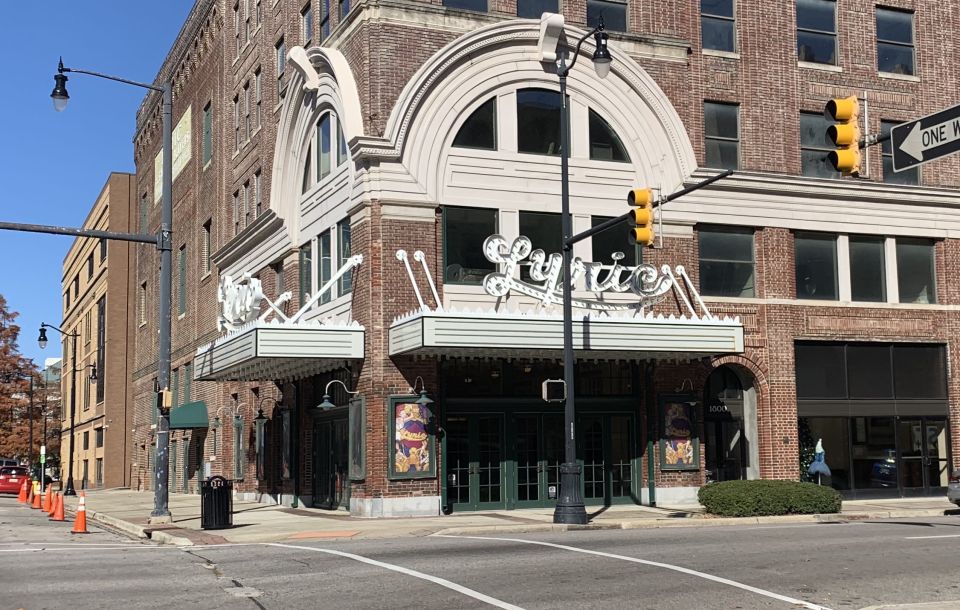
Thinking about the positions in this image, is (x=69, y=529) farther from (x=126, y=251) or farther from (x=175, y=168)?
(x=126, y=251)

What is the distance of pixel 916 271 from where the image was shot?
32.9m

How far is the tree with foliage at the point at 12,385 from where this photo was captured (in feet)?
263

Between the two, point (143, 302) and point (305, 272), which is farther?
point (143, 302)

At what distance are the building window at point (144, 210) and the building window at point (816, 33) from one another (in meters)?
37.4

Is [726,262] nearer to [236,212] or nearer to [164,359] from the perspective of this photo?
[164,359]

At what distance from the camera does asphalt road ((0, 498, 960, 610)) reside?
12.6 metres

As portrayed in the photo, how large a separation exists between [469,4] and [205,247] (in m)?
21.3

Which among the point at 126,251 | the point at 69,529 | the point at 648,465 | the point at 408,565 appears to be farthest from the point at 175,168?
the point at 408,565

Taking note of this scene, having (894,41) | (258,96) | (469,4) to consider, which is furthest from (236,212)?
(894,41)

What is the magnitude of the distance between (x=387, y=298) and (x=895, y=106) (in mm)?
16561

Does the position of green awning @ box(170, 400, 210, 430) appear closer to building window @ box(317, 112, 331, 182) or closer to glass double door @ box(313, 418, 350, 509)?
glass double door @ box(313, 418, 350, 509)

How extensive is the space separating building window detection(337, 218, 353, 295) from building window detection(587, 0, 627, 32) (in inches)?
334

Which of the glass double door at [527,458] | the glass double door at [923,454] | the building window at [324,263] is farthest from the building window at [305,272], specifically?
the glass double door at [923,454]

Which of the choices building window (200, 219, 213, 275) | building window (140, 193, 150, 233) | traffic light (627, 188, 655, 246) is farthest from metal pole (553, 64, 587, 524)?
building window (140, 193, 150, 233)
